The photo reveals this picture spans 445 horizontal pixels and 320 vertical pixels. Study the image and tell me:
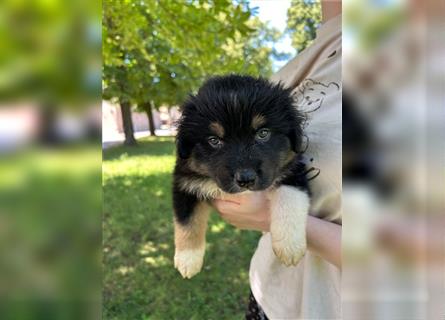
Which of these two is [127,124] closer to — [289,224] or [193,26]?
[193,26]

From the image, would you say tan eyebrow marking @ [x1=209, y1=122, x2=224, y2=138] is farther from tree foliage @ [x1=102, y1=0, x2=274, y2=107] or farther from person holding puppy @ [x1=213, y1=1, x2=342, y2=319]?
tree foliage @ [x1=102, y1=0, x2=274, y2=107]

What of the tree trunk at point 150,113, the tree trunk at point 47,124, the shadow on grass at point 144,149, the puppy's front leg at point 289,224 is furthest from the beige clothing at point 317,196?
the tree trunk at point 150,113

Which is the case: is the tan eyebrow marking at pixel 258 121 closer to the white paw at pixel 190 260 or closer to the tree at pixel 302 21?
the white paw at pixel 190 260

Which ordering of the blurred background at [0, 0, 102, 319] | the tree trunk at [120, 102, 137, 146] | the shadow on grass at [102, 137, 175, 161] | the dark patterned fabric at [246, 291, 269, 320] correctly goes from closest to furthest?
the blurred background at [0, 0, 102, 319]
the dark patterned fabric at [246, 291, 269, 320]
the shadow on grass at [102, 137, 175, 161]
the tree trunk at [120, 102, 137, 146]

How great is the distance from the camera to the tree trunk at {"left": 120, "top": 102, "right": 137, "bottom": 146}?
1970 centimetres

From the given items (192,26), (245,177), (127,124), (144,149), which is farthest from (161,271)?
(127,124)

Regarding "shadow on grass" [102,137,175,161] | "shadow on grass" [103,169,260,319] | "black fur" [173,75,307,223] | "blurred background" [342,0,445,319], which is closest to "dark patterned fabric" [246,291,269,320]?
"black fur" [173,75,307,223]


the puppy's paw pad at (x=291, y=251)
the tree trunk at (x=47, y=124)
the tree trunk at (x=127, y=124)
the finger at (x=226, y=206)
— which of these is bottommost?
the puppy's paw pad at (x=291, y=251)

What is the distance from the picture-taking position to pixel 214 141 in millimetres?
1784

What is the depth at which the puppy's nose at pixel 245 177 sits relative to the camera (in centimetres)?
160

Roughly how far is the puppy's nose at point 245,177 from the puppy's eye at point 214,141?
0.62 feet

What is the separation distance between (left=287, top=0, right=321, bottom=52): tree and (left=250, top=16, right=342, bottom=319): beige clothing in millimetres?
16124

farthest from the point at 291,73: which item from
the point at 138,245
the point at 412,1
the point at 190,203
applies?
the point at 138,245

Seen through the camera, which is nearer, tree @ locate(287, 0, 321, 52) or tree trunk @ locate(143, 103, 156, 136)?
tree @ locate(287, 0, 321, 52)
